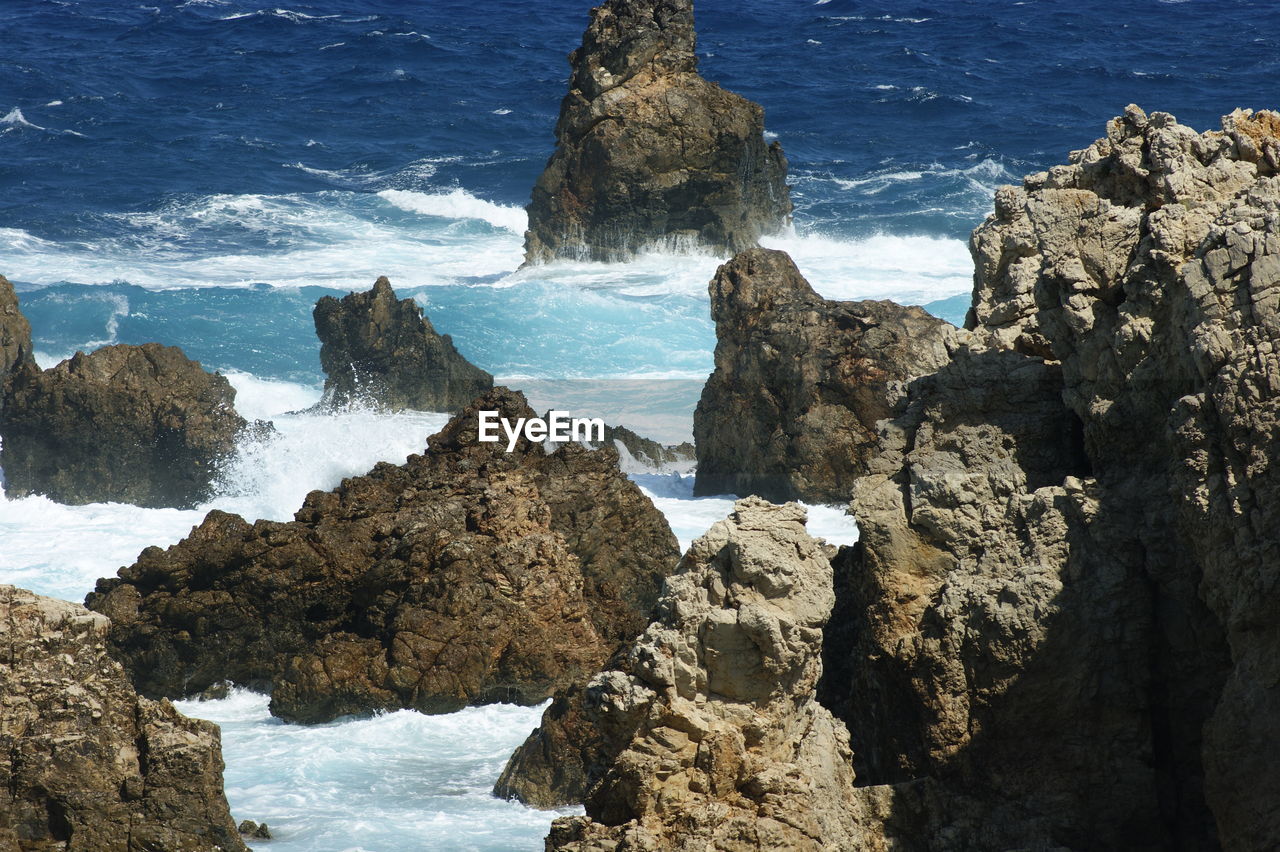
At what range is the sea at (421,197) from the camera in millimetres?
16766

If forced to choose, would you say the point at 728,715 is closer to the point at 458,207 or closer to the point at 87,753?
the point at 87,753

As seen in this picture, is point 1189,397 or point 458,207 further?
point 458,207

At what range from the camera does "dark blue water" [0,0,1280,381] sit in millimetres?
41062

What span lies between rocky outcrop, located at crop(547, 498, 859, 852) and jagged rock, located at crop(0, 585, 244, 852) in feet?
10.4

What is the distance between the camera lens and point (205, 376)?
88.6ft

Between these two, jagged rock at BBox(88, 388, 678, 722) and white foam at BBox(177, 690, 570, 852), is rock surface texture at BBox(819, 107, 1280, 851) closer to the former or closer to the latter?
white foam at BBox(177, 690, 570, 852)

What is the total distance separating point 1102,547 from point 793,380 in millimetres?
14935

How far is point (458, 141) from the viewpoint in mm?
60500

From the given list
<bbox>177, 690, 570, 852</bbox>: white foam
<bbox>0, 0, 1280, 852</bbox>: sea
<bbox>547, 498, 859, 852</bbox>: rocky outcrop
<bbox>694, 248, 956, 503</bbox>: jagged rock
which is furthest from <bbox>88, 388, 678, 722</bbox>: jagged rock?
<bbox>547, 498, 859, 852</bbox>: rocky outcrop

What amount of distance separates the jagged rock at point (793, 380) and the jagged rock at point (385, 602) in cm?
598

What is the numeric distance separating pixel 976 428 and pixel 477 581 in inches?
306

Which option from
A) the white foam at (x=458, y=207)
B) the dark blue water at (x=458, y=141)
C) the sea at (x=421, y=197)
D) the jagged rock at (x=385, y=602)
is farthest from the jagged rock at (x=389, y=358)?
the white foam at (x=458, y=207)

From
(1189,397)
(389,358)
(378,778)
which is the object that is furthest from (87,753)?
(389,358)

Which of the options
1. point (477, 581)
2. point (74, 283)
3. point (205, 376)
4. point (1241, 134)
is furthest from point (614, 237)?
point (1241, 134)
